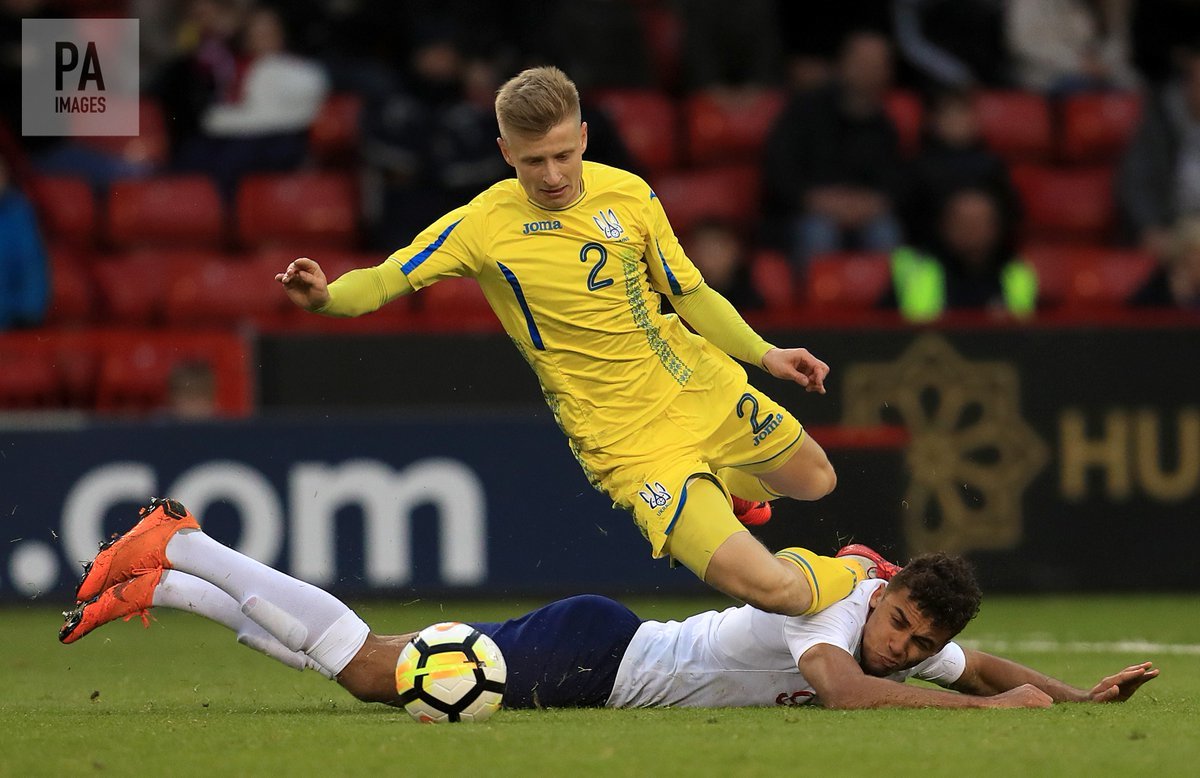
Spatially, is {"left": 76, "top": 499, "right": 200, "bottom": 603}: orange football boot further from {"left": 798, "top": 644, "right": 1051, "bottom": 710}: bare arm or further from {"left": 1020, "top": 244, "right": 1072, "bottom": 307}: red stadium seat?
{"left": 1020, "top": 244, "right": 1072, "bottom": 307}: red stadium seat

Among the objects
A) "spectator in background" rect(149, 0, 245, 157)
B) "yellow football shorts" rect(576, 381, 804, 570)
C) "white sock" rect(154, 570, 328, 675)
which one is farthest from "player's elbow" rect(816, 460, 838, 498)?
"spectator in background" rect(149, 0, 245, 157)

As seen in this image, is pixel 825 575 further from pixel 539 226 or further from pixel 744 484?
pixel 539 226

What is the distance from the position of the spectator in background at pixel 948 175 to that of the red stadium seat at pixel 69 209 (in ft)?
17.4

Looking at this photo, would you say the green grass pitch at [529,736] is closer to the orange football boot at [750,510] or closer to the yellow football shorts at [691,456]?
the yellow football shorts at [691,456]

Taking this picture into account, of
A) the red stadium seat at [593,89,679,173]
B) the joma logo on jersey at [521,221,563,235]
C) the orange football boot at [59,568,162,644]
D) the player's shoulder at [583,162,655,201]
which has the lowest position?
the orange football boot at [59,568,162,644]

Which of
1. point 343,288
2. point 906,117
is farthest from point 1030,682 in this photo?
point 906,117

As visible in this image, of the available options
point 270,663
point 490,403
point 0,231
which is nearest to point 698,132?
point 490,403

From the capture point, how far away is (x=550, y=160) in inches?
237

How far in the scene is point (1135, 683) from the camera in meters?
5.80

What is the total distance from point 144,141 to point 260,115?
32.1 inches

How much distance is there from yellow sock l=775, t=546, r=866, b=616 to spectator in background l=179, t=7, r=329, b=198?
6.99 meters

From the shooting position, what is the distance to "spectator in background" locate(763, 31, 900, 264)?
11.9 m

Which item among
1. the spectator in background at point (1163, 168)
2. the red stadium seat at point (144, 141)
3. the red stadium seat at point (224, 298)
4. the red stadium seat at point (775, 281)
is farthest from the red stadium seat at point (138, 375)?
the spectator in background at point (1163, 168)

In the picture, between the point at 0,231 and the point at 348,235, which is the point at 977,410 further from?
the point at 0,231
